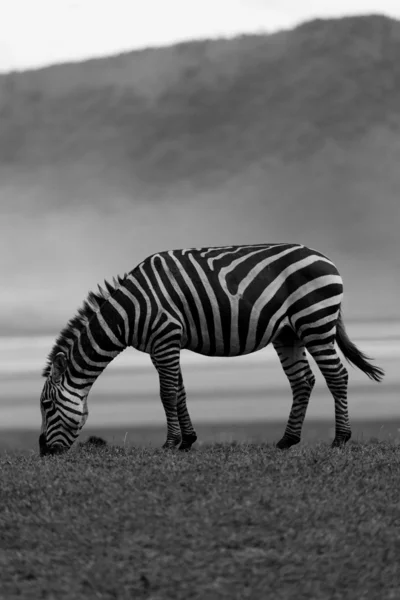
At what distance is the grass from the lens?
300 inches

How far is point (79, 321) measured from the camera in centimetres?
1440

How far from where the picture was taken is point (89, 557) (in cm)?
808

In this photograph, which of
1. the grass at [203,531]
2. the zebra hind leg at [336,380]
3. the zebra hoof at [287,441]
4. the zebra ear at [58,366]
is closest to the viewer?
the grass at [203,531]

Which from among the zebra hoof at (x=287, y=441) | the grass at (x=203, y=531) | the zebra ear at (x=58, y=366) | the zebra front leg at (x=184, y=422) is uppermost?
the zebra ear at (x=58, y=366)

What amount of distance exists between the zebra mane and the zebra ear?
377 mm

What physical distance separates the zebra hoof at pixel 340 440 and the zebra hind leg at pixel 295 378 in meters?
0.65

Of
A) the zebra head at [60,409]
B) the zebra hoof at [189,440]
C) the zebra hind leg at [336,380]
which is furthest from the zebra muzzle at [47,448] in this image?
the zebra hind leg at [336,380]

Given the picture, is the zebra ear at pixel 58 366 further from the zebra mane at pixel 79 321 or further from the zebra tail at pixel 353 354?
the zebra tail at pixel 353 354

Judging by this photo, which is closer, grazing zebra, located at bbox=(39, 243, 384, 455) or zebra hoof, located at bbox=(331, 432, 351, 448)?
grazing zebra, located at bbox=(39, 243, 384, 455)

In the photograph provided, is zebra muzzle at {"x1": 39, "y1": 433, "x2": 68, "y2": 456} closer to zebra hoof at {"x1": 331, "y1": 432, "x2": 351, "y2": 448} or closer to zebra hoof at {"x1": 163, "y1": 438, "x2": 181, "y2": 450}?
zebra hoof at {"x1": 163, "y1": 438, "x2": 181, "y2": 450}

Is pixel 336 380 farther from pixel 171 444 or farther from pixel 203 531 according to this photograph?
pixel 203 531

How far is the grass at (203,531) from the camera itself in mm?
7625

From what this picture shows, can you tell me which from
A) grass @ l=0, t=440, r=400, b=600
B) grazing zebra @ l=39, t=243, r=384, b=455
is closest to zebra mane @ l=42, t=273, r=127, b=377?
grazing zebra @ l=39, t=243, r=384, b=455

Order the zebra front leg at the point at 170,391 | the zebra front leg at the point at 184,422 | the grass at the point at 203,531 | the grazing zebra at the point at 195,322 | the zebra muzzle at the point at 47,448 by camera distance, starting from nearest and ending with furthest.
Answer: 1. the grass at the point at 203,531
2. the zebra front leg at the point at 170,391
3. the grazing zebra at the point at 195,322
4. the zebra muzzle at the point at 47,448
5. the zebra front leg at the point at 184,422
